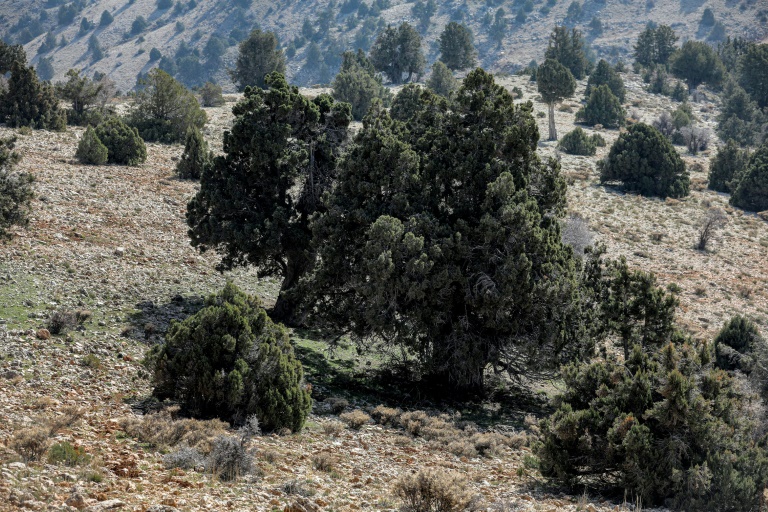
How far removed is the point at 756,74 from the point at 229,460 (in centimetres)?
8404

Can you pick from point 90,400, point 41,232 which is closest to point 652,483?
point 90,400

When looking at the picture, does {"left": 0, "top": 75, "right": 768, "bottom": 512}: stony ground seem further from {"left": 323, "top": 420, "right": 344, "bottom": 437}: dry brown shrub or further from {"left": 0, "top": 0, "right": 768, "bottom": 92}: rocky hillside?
{"left": 0, "top": 0, "right": 768, "bottom": 92}: rocky hillside

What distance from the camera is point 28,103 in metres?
38.3

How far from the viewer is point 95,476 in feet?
29.4

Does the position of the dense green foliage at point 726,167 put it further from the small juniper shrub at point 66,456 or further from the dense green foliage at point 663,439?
the small juniper shrub at point 66,456

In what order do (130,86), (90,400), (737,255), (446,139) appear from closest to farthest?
(90,400) → (446,139) → (737,255) → (130,86)

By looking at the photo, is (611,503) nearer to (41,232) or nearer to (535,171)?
(535,171)

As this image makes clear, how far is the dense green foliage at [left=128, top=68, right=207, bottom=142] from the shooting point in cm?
4334

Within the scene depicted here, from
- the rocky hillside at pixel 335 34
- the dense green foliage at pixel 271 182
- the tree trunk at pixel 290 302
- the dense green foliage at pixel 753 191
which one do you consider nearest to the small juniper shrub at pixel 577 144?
the dense green foliage at pixel 753 191

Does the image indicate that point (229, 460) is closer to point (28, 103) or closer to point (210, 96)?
point (28, 103)

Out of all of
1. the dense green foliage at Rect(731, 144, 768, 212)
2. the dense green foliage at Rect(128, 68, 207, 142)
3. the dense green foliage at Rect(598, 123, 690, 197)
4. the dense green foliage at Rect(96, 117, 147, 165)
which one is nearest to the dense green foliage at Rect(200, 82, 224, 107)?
the dense green foliage at Rect(128, 68, 207, 142)

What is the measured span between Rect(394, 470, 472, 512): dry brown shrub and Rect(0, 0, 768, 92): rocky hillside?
14889 centimetres

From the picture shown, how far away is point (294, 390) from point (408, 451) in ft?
7.63

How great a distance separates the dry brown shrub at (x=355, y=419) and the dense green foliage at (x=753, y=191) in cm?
4104
